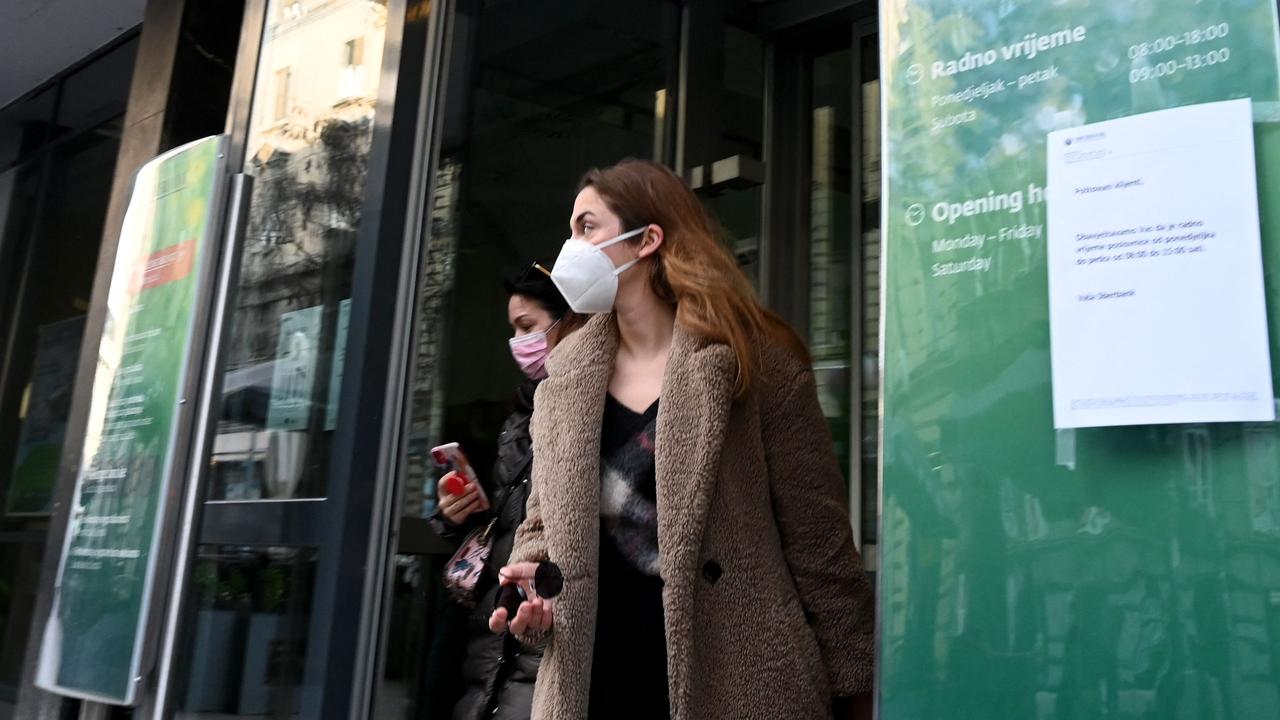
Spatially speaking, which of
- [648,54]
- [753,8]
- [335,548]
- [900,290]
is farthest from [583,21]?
[900,290]

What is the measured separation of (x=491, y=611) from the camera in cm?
350

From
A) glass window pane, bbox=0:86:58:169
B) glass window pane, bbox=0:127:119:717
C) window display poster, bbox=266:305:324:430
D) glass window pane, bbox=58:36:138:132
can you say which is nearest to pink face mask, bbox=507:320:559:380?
window display poster, bbox=266:305:324:430

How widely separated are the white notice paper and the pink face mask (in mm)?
2045

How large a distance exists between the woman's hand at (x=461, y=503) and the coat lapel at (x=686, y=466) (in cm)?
139

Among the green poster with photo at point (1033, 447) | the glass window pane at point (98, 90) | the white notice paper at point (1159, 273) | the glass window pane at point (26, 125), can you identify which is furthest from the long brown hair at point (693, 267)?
the glass window pane at point (26, 125)

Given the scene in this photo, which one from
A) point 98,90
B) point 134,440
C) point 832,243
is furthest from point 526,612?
point 98,90

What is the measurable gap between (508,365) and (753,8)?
82.8 inches

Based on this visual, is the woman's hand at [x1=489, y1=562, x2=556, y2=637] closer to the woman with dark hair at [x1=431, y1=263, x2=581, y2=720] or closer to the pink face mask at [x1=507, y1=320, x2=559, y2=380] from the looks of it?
the woman with dark hair at [x1=431, y1=263, x2=581, y2=720]

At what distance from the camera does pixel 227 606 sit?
4.66 metres

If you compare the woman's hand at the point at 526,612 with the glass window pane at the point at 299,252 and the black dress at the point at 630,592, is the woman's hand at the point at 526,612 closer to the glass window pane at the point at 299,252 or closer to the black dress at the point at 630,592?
the black dress at the point at 630,592

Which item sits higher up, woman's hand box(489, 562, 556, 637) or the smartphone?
the smartphone

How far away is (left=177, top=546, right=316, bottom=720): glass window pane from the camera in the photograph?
4340mm

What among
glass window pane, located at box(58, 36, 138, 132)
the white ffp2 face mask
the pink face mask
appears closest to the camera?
the white ffp2 face mask

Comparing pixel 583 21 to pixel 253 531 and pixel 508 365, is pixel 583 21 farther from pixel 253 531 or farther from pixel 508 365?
pixel 253 531
